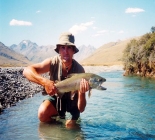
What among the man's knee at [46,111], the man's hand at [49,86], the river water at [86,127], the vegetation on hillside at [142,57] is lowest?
the river water at [86,127]

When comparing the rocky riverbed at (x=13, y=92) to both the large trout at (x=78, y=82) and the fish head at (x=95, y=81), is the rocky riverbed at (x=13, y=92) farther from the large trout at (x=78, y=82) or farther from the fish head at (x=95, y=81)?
the fish head at (x=95, y=81)

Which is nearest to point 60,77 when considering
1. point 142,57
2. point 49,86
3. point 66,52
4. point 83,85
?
point 66,52

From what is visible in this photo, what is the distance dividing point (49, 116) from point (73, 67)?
152 cm

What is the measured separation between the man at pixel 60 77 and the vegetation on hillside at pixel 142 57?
31497 millimetres

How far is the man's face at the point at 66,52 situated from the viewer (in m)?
5.20

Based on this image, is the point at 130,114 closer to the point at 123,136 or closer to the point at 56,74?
the point at 123,136

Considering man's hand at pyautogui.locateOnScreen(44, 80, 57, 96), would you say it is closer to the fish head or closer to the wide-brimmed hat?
the fish head

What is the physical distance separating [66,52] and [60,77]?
709 mm

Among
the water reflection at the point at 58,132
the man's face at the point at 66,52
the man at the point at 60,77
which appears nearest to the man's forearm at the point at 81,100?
the man at the point at 60,77

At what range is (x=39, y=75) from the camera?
5.00 meters

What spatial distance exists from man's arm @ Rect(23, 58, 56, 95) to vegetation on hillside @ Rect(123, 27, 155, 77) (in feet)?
105

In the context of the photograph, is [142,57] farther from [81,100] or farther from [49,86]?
[49,86]

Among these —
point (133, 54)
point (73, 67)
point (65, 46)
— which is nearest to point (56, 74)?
point (73, 67)

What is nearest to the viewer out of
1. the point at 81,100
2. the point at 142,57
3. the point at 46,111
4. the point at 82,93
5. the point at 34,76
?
the point at 34,76
